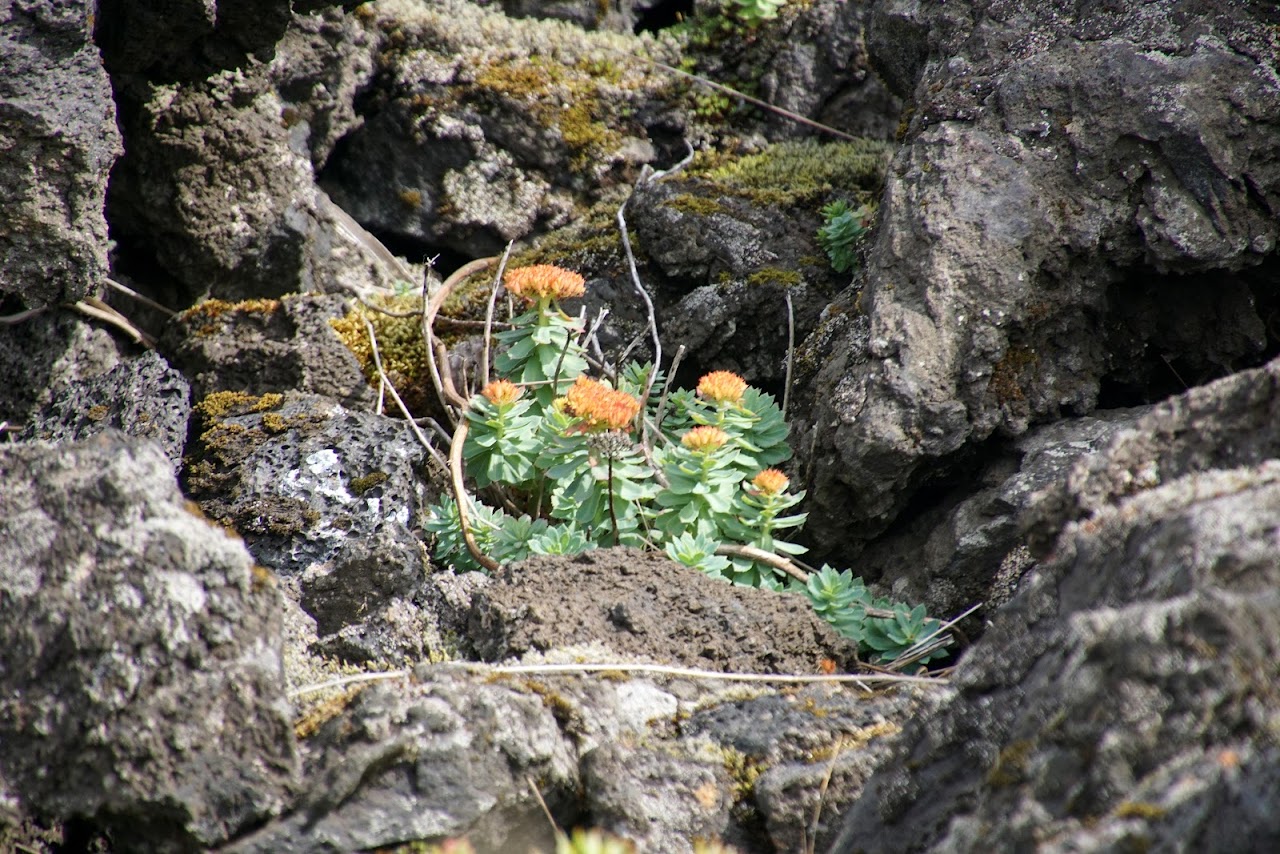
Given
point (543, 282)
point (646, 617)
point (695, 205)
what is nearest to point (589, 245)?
point (695, 205)

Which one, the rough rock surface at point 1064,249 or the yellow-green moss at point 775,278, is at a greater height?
the rough rock surface at point 1064,249

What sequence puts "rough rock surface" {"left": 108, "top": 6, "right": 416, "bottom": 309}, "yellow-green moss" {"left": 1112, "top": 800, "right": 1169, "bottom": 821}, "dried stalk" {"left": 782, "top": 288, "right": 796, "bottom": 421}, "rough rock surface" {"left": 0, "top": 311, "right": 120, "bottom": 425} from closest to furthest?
1. "yellow-green moss" {"left": 1112, "top": 800, "right": 1169, "bottom": 821}
2. "dried stalk" {"left": 782, "top": 288, "right": 796, "bottom": 421}
3. "rough rock surface" {"left": 0, "top": 311, "right": 120, "bottom": 425}
4. "rough rock surface" {"left": 108, "top": 6, "right": 416, "bottom": 309}

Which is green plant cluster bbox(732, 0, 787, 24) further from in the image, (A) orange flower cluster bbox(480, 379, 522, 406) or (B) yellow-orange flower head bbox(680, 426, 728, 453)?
(B) yellow-orange flower head bbox(680, 426, 728, 453)

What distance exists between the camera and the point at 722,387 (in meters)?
3.96

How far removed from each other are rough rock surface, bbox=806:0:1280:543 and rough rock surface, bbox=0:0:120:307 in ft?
9.53

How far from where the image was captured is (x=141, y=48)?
4.39m

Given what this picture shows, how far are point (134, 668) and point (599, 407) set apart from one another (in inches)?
74.0

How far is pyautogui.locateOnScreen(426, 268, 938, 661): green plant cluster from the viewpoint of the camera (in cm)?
363

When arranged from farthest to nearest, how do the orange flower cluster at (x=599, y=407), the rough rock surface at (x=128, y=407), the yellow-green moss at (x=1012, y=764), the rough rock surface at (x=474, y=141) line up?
the rough rock surface at (x=474, y=141), the rough rock surface at (x=128, y=407), the orange flower cluster at (x=599, y=407), the yellow-green moss at (x=1012, y=764)

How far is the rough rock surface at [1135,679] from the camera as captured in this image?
4.64ft

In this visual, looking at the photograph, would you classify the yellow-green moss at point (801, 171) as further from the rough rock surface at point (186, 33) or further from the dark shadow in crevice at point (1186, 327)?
the rough rock surface at point (186, 33)

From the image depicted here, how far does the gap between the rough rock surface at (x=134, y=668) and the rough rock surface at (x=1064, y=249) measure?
7.35 ft

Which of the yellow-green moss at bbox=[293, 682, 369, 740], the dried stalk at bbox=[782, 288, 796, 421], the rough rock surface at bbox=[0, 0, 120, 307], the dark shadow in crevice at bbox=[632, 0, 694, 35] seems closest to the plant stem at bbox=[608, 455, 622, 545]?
the dried stalk at bbox=[782, 288, 796, 421]

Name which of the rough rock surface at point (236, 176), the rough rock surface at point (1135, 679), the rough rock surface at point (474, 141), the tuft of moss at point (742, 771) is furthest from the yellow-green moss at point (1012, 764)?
the rough rock surface at point (474, 141)
